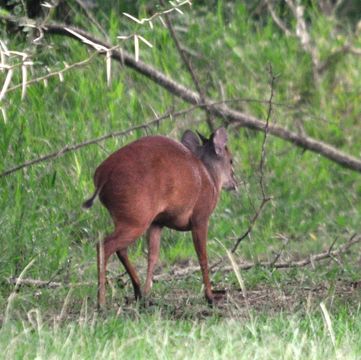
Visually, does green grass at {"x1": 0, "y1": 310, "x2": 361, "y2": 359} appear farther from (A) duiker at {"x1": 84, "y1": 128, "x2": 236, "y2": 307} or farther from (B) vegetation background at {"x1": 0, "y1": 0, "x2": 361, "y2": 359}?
(A) duiker at {"x1": 84, "y1": 128, "x2": 236, "y2": 307}

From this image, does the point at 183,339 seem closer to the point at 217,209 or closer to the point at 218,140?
the point at 218,140

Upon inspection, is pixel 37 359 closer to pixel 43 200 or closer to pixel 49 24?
pixel 43 200

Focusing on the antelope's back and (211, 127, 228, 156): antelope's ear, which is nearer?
the antelope's back

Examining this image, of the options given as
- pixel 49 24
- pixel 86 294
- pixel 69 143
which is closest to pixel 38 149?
pixel 69 143

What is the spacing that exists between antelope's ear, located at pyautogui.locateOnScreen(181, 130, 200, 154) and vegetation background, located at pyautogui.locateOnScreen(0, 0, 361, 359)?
15.8 inches

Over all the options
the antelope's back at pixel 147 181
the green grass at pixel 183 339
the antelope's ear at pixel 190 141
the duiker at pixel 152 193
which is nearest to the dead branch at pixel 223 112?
the antelope's ear at pixel 190 141

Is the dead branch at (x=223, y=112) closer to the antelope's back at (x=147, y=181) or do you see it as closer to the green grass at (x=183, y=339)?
the antelope's back at (x=147, y=181)

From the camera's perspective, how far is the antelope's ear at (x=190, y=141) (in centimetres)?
650

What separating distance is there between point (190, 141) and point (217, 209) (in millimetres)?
2060

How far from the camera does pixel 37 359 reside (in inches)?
171

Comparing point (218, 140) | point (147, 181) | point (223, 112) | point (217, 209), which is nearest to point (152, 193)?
point (147, 181)

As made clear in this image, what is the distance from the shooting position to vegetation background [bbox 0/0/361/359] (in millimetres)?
5074

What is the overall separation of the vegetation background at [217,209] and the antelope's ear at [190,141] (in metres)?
0.40

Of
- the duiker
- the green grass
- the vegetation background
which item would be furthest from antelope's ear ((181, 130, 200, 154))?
the green grass
